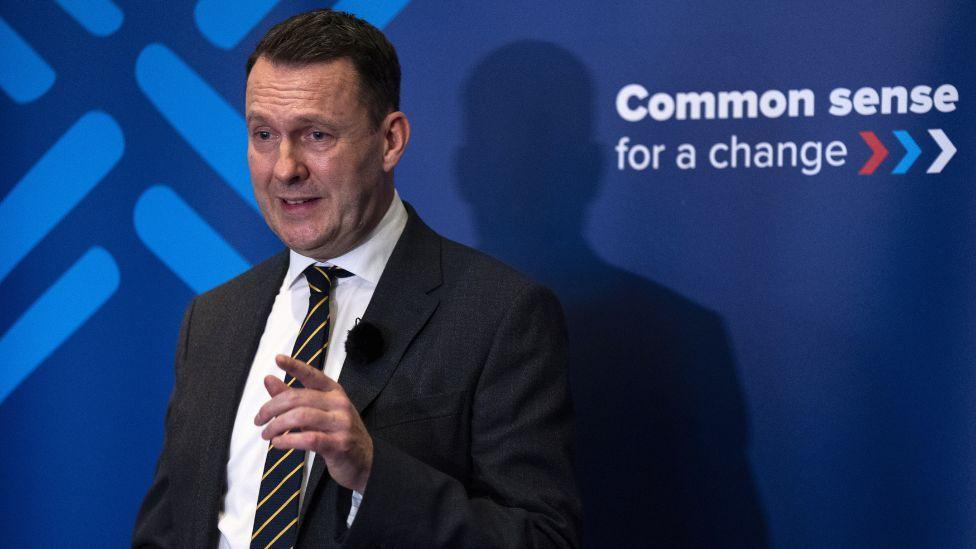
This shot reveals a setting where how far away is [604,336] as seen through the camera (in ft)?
8.68

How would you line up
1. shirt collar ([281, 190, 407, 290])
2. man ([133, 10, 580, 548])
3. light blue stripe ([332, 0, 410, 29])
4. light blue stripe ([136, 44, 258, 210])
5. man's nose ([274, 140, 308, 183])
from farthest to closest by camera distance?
light blue stripe ([136, 44, 258, 210]) < light blue stripe ([332, 0, 410, 29]) < shirt collar ([281, 190, 407, 290]) < man's nose ([274, 140, 308, 183]) < man ([133, 10, 580, 548])

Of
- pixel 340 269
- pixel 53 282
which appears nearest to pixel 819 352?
pixel 340 269

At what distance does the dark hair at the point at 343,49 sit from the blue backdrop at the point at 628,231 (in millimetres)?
592

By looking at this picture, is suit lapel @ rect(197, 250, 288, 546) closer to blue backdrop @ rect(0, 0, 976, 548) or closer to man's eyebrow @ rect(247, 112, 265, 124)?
man's eyebrow @ rect(247, 112, 265, 124)

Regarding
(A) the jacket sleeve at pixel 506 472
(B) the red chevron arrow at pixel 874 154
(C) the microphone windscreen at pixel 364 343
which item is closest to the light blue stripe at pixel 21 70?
(C) the microphone windscreen at pixel 364 343

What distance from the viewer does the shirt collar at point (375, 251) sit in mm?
2182

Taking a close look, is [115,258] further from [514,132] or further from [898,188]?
[898,188]

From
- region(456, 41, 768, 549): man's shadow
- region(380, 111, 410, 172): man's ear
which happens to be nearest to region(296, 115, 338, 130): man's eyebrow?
region(380, 111, 410, 172): man's ear

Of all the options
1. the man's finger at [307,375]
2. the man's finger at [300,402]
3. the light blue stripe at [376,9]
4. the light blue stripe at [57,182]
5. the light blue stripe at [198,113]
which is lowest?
the light blue stripe at [57,182]

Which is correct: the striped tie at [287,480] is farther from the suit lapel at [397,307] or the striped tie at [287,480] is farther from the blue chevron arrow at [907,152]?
the blue chevron arrow at [907,152]

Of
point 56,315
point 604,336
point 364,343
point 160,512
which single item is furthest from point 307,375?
point 56,315

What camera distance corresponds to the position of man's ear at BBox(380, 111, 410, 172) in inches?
85.9

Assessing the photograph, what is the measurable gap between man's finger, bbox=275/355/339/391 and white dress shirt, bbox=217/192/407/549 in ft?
1.19

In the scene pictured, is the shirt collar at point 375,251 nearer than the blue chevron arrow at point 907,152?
Yes
